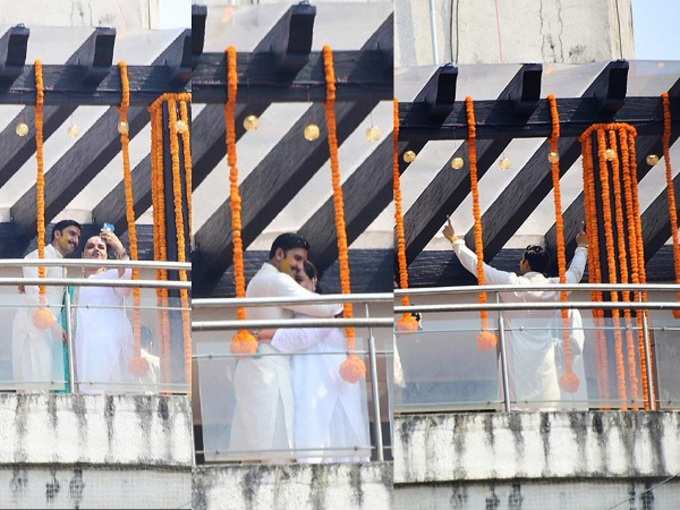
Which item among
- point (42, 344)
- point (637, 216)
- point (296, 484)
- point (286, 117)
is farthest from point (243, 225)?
point (637, 216)

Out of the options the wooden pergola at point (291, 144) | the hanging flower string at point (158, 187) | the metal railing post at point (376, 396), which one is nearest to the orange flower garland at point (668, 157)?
the hanging flower string at point (158, 187)

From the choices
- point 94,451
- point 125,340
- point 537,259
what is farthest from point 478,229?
point 94,451

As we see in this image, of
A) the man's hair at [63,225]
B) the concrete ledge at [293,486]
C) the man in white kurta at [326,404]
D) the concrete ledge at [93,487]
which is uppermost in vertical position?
the man's hair at [63,225]

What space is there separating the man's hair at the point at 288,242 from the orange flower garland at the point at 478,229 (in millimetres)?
3690

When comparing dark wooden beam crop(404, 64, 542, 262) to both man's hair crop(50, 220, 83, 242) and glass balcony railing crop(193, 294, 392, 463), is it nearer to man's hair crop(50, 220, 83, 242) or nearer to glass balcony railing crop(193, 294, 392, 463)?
man's hair crop(50, 220, 83, 242)

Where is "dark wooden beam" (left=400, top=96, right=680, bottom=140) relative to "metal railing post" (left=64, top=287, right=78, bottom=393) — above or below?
above

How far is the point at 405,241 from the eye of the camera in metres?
8.67

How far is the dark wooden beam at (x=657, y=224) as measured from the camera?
8773 millimetres

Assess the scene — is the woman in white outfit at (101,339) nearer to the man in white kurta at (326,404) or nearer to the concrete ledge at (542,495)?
the concrete ledge at (542,495)

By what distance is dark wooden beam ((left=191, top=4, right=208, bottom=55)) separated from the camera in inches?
138

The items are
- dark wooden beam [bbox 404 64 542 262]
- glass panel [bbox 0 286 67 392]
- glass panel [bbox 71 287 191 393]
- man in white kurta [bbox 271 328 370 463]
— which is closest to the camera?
man in white kurta [bbox 271 328 370 463]

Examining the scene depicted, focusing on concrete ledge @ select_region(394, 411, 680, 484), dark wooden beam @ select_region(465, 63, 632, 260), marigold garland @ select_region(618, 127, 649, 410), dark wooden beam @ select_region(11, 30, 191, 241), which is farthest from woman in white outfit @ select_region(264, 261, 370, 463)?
dark wooden beam @ select_region(11, 30, 191, 241)

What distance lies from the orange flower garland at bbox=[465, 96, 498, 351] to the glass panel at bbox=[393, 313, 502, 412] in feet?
0.08

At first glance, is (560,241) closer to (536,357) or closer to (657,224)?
(657,224)
